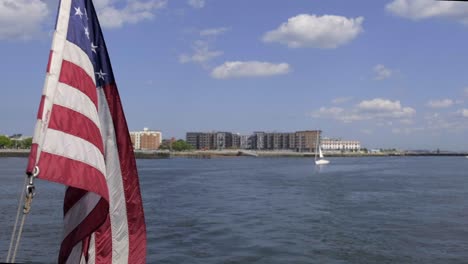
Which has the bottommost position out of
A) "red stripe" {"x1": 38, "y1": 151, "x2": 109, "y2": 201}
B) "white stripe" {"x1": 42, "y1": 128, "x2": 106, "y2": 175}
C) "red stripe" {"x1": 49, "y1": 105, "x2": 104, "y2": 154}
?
"red stripe" {"x1": 38, "y1": 151, "x2": 109, "y2": 201}

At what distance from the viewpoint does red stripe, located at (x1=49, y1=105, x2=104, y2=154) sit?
125 inches

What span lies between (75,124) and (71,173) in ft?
1.08

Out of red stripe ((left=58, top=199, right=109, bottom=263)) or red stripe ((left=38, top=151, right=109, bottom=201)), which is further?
red stripe ((left=58, top=199, right=109, bottom=263))

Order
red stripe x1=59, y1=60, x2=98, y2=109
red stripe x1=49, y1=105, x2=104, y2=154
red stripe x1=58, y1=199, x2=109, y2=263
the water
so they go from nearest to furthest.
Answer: red stripe x1=49, y1=105, x2=104, y2=154
red stripe x1=59, y1=60, x2=98, y2=109
red stripe x1=58, y1=199, x2=109, y2=263
the water

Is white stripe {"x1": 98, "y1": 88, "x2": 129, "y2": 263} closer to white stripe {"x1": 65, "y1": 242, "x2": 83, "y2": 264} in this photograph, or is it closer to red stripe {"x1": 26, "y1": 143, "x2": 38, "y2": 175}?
white stripe {"x1": 65, "y1": 242, "x2": 83, "y2": 264}

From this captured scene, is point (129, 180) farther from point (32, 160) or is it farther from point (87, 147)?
point (32, 160)

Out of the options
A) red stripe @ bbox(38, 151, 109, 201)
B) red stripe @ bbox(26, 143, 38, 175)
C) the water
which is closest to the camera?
red stripe @ bbox(26, 143, 38, 175)

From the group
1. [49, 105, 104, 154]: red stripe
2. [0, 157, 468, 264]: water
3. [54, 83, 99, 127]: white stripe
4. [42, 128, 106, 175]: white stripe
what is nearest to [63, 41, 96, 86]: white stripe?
[54, 83, 99, 127]: white stripe

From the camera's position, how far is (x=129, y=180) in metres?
Result: 3.85

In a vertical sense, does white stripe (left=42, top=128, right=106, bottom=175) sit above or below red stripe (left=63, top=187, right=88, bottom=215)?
above

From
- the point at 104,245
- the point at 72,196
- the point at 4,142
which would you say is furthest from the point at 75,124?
the point at 4,142

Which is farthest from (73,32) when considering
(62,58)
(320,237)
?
(320,237)

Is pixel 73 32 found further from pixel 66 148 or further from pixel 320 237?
pixel 320 237

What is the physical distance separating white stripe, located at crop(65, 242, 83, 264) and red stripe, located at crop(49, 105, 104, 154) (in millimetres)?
881
